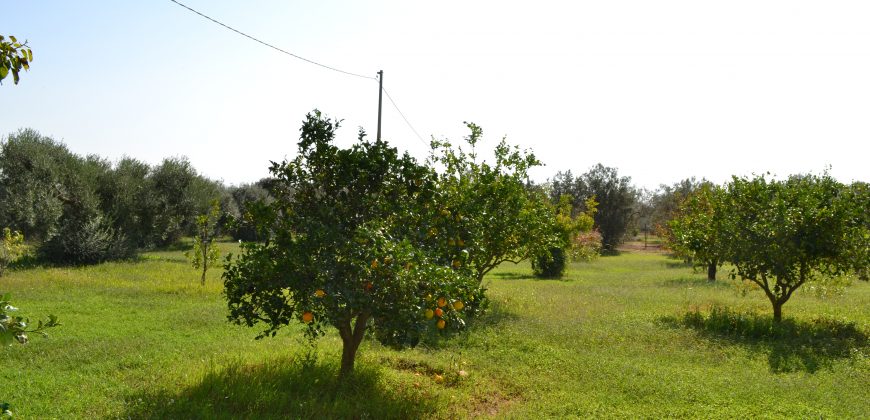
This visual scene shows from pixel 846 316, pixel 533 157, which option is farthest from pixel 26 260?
pixel 846 316

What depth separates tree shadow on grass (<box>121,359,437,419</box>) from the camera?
6.76 m

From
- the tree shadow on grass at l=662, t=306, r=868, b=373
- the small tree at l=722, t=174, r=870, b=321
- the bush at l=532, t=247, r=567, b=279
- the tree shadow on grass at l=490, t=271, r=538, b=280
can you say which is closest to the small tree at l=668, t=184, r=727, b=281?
the small tree at l=722, t=174, r=870, b=321

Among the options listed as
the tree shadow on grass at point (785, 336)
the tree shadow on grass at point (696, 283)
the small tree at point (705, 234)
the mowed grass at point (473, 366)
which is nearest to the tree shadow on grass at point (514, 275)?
the tree shadow on grass at point (696, 283)

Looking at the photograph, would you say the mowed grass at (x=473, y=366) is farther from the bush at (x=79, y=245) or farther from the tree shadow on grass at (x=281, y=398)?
the bush at (x=79, y=245)

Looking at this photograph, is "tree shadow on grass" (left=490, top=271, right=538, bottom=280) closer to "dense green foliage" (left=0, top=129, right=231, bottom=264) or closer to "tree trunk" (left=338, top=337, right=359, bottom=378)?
"dense green foliage" (left=0, top=129, right=231, bottom=264)

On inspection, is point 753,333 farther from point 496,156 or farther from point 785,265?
point 496,156

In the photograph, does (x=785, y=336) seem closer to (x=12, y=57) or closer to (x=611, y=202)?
(x=12, y=57)

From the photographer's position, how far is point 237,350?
9562mm

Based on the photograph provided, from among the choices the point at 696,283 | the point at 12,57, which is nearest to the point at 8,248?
the point at 12,57

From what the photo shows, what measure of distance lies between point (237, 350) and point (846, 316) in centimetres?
1461

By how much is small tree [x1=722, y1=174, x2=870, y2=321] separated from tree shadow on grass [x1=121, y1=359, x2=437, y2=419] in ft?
31.3

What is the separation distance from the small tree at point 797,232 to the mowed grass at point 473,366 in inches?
51.1

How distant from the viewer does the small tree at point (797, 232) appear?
12.7 m

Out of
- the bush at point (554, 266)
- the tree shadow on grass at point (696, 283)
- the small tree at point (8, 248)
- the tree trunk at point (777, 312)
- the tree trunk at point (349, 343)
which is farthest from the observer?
the bush at point (554, 266)
